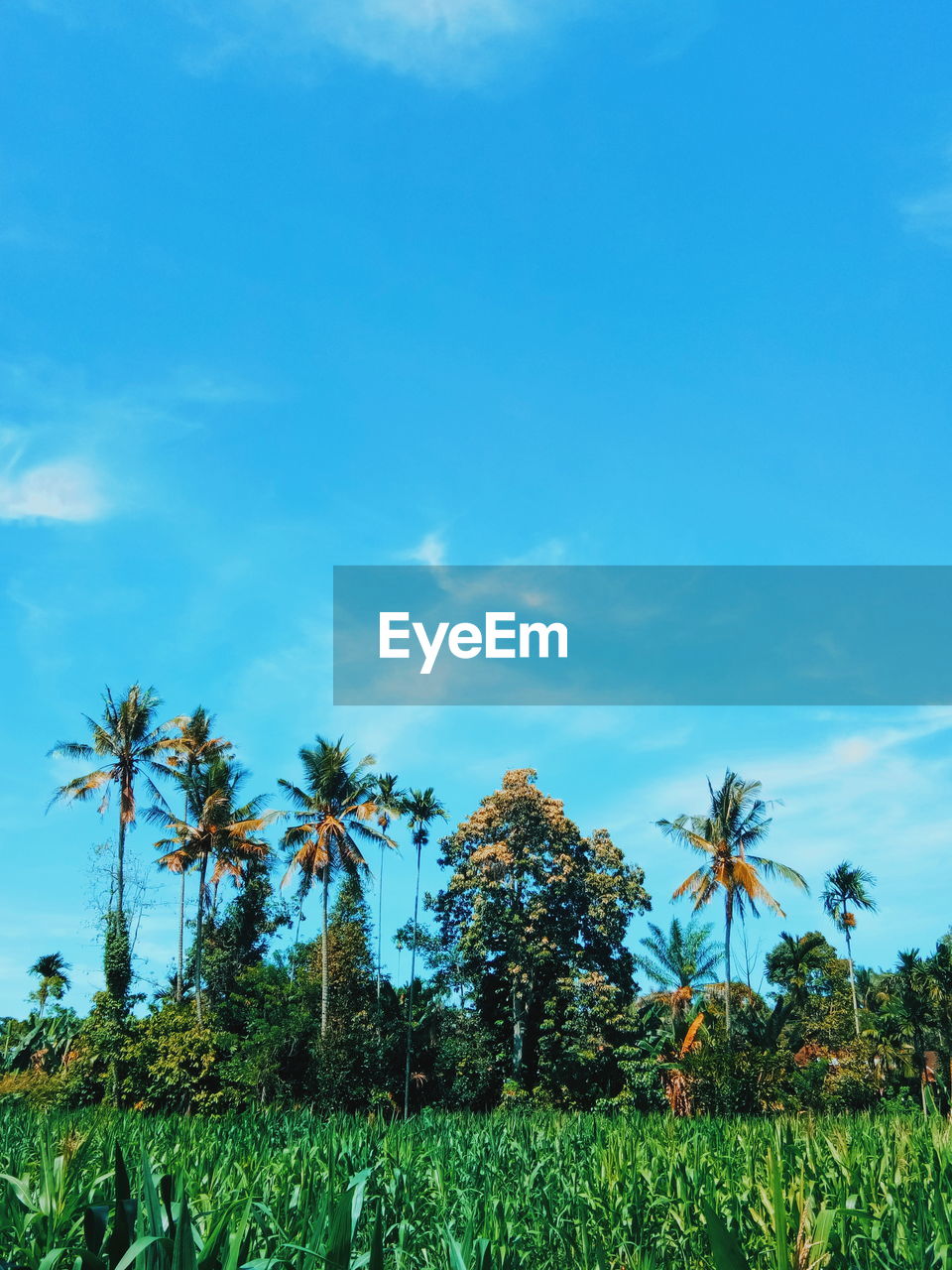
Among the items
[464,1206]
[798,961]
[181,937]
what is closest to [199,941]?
[181,937]

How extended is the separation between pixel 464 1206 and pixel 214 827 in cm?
3300

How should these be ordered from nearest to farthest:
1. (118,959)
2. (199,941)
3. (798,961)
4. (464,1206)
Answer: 1. (464,1206)
2. (118,959)
3. (199,941)
4. (798,961)

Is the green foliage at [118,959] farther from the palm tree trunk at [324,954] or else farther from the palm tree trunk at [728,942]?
the palm tree trunk at [728,942]

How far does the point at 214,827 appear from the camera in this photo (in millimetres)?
37438

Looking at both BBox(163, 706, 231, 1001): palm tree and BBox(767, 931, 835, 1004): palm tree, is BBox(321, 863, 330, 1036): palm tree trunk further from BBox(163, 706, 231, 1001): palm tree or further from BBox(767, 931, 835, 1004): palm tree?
BBox(767, 931, 835, 1004): palm tree

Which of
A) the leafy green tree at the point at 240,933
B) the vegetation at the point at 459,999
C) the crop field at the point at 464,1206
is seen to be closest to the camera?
the crop field at the point at 464,1206

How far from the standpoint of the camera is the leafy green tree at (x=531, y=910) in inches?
1391

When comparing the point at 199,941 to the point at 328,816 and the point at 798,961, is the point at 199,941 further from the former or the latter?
the point at 798,961

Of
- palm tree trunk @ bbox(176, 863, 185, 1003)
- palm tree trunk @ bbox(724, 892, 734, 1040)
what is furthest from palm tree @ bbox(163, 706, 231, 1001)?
palm tree trunk @ bbox(724, 892, 734, 1040)

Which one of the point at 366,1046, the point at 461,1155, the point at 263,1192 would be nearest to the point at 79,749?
the point at 366,1046

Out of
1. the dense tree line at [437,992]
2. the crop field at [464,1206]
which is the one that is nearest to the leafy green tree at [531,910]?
the dense tree line at [437,992]

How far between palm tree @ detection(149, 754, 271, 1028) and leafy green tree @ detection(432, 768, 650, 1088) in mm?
8079

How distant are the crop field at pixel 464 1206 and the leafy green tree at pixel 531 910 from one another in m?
24.7

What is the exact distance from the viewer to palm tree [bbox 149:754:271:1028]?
37.2 metres
